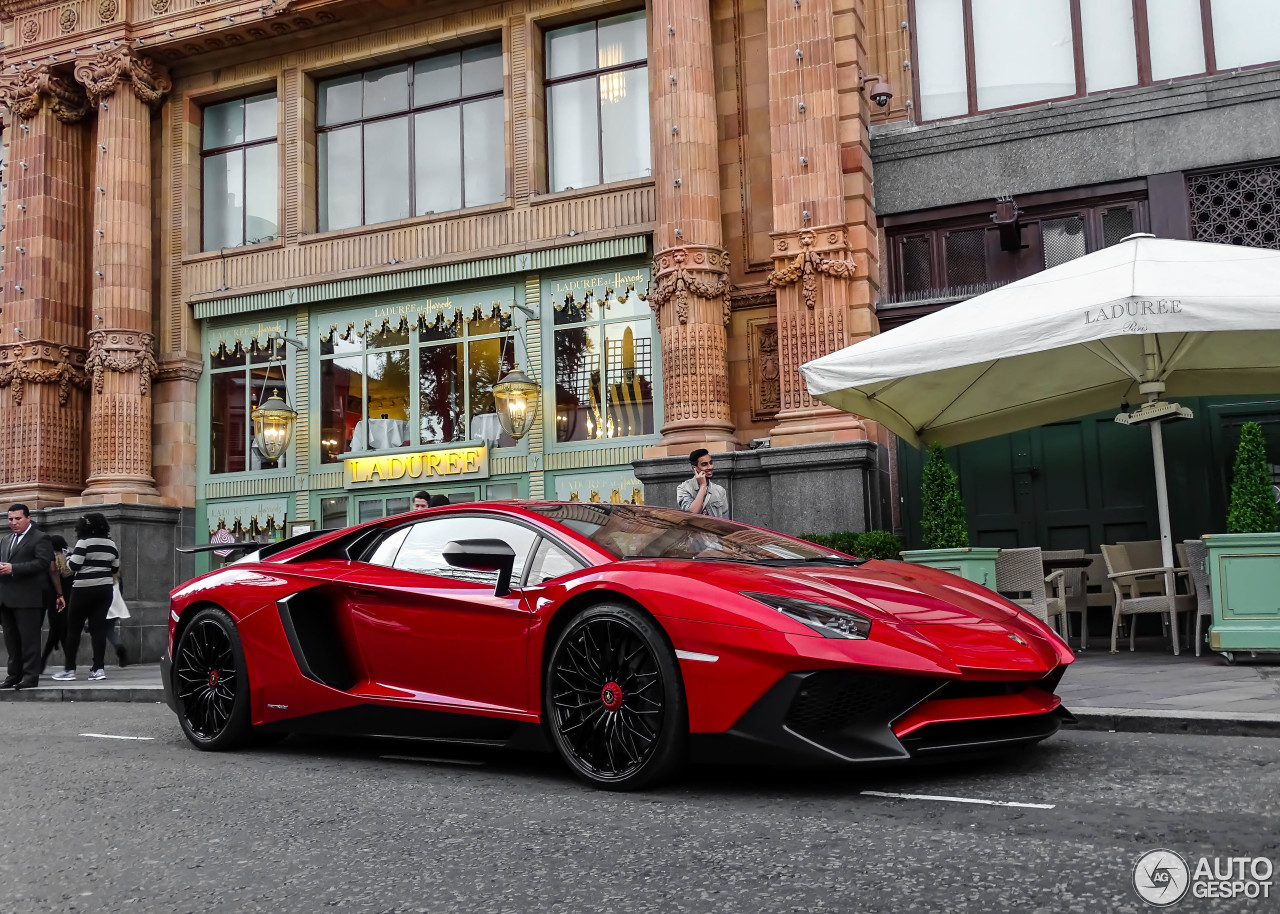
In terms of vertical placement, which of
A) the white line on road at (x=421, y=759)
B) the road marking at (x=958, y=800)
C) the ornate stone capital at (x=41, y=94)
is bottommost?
the white line on road at (x=421, y=759)

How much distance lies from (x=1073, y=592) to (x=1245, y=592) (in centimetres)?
309

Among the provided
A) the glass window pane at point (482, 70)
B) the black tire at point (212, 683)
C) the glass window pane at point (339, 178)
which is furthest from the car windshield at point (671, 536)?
the glass window pane at point (339, 178)

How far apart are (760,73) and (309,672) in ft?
38.3

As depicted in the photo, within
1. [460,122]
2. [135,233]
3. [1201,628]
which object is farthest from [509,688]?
[135,233]

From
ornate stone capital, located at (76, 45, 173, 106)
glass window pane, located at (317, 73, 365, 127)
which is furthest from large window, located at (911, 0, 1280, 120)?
ornate stone capital, located at (76, 45, 173, 106)

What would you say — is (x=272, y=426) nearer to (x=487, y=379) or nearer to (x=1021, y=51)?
(x=487, y=379)

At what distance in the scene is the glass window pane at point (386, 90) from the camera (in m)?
18.4

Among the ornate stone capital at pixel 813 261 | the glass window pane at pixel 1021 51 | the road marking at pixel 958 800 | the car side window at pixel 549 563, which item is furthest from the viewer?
the glass window pane at pixel 1021 51

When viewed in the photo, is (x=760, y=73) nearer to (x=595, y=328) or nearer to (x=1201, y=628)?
(x=595, y=328)

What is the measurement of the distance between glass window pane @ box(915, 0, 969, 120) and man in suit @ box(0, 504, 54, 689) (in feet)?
37.5

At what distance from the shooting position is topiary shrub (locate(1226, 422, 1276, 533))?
946cm

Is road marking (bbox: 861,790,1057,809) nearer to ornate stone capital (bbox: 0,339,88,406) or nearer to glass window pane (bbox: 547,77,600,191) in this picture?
glass window pane (bbox: 547,77,600,191)

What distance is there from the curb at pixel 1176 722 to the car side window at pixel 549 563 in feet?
8.94

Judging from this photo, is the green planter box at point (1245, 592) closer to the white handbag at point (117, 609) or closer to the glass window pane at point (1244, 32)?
the glass window pane at point (1244, 32)
